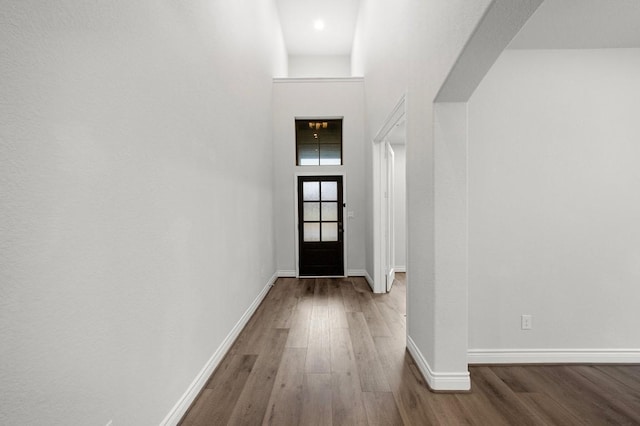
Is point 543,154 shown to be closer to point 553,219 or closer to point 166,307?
point 553,219

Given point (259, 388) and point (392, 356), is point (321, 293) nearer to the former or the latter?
point (392, 356)

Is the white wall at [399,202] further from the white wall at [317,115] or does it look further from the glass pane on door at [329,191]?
the glass pane on door at [329,191]

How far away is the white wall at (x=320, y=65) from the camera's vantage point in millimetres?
7211

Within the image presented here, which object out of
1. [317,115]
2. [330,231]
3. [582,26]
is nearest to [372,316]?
[330,231]

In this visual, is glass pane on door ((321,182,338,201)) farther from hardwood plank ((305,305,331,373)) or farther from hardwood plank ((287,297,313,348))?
hardwood plank ((305,305,331,373))

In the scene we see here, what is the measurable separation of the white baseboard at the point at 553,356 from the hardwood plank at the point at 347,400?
97 cm

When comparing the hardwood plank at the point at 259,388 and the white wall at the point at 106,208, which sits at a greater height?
the white wall at the point at 106,208

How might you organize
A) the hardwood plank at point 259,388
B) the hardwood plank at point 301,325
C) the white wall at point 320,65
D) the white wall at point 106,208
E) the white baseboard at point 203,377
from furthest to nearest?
1. the white wall at point 320,65
2. the hardwood plank at point 301,325
3. the hardwood plank at point 259,388
4. the white baseboard at point 203,377
5. the white wall at point 106,208

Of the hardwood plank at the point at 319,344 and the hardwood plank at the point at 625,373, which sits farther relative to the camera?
the hardwood plank at the point at 319,344

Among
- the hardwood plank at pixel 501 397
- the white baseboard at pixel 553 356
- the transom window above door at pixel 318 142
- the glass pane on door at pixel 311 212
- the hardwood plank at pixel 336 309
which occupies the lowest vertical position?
the hardwood plank at pixel 501 397

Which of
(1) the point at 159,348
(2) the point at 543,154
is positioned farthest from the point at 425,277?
(1) the point at 159,348

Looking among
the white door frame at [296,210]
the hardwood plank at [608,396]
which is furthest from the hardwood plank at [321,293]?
the hardwood plank at [608,396]

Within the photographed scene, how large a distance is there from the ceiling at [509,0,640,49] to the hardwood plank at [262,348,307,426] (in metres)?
2.84

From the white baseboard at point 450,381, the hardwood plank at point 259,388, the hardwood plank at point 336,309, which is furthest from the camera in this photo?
the hardwood plank at point 336,309
